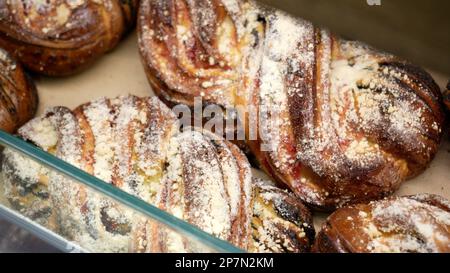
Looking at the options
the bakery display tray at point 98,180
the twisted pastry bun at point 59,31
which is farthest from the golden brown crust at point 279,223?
the twisted pastry bun at point 59,31

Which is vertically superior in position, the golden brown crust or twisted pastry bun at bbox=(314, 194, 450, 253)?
twisted pastry bun at bbox=(314, 194, 450, 253)

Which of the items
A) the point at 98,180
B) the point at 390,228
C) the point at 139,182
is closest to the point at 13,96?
the point at 139,182

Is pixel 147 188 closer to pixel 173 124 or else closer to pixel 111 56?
pixel 173 124

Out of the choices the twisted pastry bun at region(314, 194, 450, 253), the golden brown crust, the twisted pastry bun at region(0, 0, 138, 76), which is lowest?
the golden brown crust

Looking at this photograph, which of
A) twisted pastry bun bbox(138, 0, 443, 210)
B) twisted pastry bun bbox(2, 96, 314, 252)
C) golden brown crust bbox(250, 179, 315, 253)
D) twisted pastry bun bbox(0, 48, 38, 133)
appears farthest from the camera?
twisted pastry bun bbox(0, 48, 38, 133)

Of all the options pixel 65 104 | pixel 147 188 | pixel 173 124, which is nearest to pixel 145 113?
pixel 173 124

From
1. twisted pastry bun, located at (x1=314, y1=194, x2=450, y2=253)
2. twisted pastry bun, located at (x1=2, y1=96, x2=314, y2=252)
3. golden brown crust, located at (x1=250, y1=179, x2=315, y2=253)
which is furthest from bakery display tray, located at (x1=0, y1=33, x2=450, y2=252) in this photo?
twisted pastry bun, located at (x1=314, y1=194, x2=450, y2=253)

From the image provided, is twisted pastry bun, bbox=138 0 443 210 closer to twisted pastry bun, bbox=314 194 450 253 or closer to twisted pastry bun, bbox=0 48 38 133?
twisted pastry bun, bbox=314 194 450 253

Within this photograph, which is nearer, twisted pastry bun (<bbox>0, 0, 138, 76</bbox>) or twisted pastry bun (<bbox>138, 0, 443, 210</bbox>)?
twisted pastry bun (<bbox>138, 0, 443, 210</bbox>)
